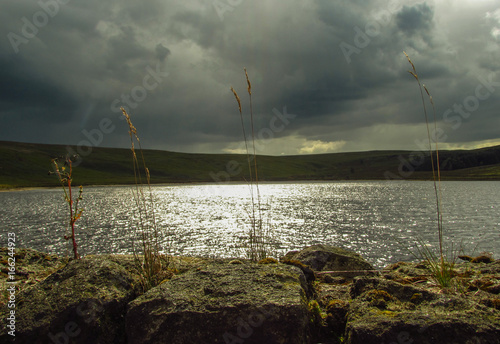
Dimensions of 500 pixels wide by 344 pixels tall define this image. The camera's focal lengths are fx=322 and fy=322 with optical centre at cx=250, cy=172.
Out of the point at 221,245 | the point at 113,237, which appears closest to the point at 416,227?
the point at 221,245

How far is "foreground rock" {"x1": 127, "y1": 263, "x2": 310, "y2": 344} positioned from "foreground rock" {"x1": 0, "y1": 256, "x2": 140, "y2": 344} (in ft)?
1.49

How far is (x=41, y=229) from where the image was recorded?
123 ft

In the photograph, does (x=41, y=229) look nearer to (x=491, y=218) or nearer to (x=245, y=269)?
(x=245, y=269)

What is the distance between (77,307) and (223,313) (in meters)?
2.07

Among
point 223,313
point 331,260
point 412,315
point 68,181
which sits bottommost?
point 331,260

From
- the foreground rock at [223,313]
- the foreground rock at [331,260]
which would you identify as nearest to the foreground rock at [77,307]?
the foreground rock at [223,313]

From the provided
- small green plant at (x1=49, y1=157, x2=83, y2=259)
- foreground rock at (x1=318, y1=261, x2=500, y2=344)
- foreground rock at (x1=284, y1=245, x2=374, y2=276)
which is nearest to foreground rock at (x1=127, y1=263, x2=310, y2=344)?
foreground rock at (x1=318, y1=261, x2=500, y2=344)

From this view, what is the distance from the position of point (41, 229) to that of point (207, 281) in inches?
1603

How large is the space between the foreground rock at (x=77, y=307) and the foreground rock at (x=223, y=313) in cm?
45

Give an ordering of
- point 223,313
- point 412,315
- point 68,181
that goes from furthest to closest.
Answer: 1. point 68,181
2. point 223,313
3. point 412,315

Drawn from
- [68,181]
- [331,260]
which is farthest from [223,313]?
[331,260]

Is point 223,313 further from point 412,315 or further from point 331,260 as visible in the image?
point 331,260

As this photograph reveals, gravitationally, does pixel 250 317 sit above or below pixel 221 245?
above

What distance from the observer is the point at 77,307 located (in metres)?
4.43
